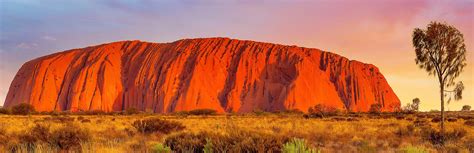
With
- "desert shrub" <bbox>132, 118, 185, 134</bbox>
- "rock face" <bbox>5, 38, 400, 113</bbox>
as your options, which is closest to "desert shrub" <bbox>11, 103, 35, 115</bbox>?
"rock face" <bbox>5, 38, 400, 113</bbox>

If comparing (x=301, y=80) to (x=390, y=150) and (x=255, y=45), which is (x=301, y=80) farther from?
(x=390, y=150)

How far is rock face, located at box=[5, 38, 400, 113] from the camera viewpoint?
95.4 m

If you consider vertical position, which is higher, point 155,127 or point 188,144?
point 155,127

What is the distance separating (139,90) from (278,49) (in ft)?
103

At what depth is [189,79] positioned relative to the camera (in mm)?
97062

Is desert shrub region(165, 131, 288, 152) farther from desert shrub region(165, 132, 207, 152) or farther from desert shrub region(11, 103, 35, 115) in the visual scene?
desert shrub region(11, 103, 35, 115)

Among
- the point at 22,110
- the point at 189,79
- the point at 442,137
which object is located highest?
the point at 189,79

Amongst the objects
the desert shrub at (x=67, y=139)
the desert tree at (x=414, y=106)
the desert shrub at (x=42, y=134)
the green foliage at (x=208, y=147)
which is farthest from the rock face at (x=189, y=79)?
the green foliage at (x=208, y=147)

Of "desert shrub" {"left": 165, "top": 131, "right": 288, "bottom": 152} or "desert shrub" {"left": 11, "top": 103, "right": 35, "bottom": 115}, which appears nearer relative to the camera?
"desert shrub" {"left": 165, "top": 131, "right": 288, "bottom": 152}

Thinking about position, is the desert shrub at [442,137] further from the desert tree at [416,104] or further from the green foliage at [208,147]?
the desert tree at [416,104]

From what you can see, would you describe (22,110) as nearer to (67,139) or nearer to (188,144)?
(67,139)

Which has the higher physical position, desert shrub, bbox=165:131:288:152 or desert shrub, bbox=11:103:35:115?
desert shrub, bbox=11:103:35:115


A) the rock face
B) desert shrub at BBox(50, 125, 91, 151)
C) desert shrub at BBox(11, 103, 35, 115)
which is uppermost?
the rock face

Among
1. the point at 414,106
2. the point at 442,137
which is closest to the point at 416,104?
the point at 414,106
